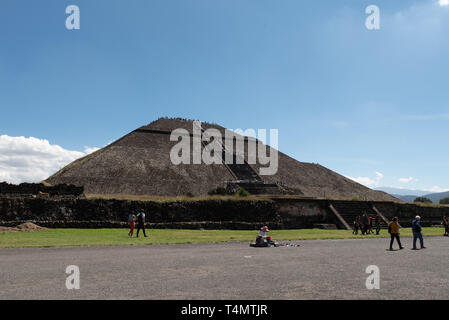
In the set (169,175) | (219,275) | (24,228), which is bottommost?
(24,228)

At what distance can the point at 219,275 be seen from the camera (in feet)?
30.9

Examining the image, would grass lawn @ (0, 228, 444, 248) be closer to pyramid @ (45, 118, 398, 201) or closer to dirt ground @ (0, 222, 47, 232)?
dirt ground @ (0, 222, 47, 232)

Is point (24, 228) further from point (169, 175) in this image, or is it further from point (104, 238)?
point (169, 175)

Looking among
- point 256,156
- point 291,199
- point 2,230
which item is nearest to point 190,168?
point 256,156

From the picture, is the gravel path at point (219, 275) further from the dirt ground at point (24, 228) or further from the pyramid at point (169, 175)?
the pyramid at point (169, 175)

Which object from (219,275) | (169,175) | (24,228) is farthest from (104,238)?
(169,175)

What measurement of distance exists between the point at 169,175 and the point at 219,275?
54.2 meters

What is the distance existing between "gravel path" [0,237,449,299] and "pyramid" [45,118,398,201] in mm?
42577

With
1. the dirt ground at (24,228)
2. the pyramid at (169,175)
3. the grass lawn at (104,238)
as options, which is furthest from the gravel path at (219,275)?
the pyramid at (169,175)

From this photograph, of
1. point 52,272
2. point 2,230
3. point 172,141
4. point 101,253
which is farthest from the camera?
point 172,141

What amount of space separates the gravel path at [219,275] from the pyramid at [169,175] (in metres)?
42.6
